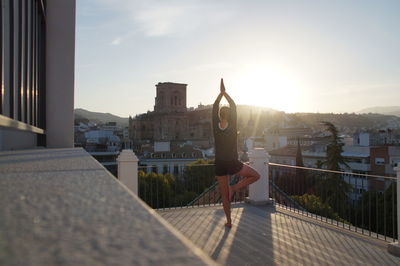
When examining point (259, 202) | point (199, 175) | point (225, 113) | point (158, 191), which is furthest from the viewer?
point (158, 191)

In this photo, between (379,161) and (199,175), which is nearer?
(199,175)

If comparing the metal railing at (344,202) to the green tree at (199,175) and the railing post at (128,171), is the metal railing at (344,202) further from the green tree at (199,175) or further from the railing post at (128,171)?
the railing post at (128,171)

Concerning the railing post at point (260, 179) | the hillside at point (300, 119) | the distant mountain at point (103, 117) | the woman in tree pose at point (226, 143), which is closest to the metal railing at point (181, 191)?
the railing post at point (260, 179)

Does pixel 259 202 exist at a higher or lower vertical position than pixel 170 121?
lower

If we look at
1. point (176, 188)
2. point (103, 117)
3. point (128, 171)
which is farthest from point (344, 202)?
point (103, 117)

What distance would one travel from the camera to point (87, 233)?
0.42 m

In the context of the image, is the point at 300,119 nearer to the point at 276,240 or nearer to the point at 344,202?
the point at 344,202

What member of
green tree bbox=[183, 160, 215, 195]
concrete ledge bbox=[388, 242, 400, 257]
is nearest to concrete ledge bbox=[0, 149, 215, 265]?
concrete ledge bbox=[388, 242, 400, 257]

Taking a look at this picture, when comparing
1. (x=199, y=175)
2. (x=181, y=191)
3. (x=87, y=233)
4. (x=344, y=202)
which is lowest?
(x=344, y=202)

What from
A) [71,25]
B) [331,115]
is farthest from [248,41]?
[331,115]

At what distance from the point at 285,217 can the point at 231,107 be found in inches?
92.4

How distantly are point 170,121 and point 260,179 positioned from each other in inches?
2729

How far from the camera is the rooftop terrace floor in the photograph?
380cm

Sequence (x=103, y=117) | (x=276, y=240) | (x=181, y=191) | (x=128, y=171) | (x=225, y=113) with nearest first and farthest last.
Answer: (x=276, y=240), (x=225, y=113), (x=128, y=171), (x=181, y=191), (x=103, y=117)
